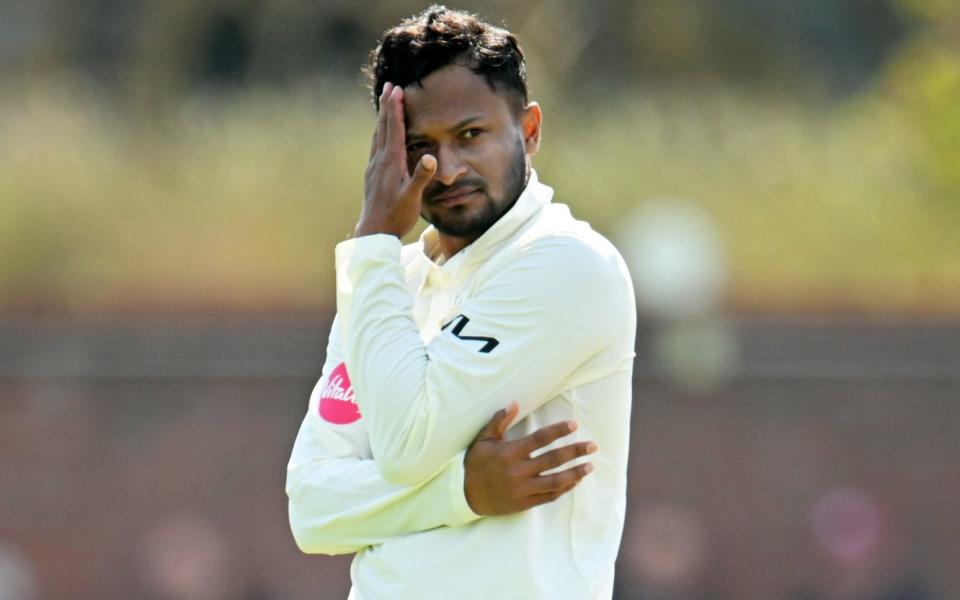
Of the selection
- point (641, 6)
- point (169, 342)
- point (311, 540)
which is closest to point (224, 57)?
point (641, 6)

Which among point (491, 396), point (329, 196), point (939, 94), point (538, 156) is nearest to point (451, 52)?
point (491, 396)

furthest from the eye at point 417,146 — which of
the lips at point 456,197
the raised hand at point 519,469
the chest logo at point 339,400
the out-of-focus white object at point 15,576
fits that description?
the out-of-focus white object at point 15,576

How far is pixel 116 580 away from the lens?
1123 cm

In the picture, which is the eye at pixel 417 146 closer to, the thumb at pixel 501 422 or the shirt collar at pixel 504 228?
the shirt collar at pixel 504 228

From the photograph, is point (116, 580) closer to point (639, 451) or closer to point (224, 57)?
point (639, 451)

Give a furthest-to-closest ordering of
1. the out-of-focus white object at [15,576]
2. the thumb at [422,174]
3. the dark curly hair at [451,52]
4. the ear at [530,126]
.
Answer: the out-of-focus white object at [15,576], the ear at [530,126], the dark curly hair at [451,52], the thumb at [422,174]

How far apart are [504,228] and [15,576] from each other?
29.8ft

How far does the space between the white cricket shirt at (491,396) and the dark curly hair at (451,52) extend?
28cm

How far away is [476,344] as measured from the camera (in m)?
2.80

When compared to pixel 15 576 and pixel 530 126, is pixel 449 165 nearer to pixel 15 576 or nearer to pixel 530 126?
pixel 530 126

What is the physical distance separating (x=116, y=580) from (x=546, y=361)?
→ 9.13 m

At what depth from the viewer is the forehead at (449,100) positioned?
300 centimetres

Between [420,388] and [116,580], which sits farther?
[116,580]

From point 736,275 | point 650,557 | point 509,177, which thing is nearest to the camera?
point 509,177
